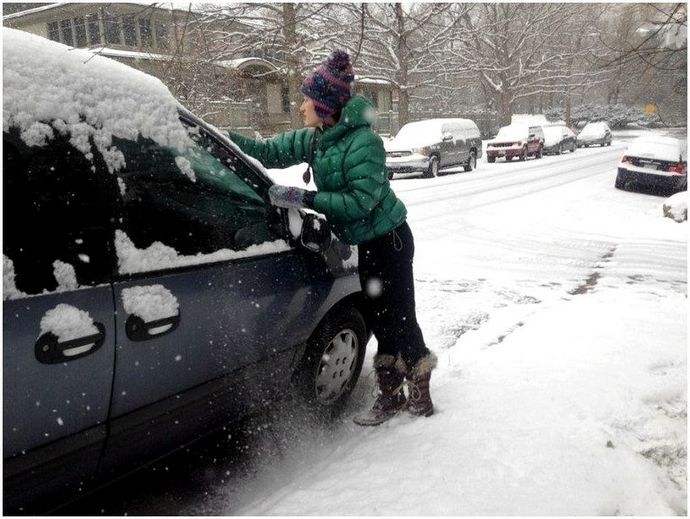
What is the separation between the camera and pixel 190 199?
2.25m

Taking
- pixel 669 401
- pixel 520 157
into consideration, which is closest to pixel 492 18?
pixel 520 157

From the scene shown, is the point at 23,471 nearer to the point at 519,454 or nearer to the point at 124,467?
the point at 124,467

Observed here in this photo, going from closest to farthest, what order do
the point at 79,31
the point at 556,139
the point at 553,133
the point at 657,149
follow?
the point at 657,149, the point at 556,139, the point at 553,133, the point at 79,31

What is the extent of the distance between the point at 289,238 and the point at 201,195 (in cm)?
53

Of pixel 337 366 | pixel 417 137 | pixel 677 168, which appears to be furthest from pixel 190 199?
pixel 417 137

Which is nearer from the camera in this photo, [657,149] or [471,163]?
[657,149]

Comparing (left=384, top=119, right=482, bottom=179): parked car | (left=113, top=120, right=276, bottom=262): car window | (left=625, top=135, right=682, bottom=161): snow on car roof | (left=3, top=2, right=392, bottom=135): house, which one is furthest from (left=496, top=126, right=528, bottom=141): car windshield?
(left=113, top=120, right=276, bottom=262): car window

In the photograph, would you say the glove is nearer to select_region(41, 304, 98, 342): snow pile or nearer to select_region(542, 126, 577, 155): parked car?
select_region(41, 304, 98, 342): snow pile

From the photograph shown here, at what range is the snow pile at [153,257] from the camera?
74.2 inches

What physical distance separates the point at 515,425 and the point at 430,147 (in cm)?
1555

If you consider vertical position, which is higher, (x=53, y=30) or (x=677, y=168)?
(x=53, y=30)

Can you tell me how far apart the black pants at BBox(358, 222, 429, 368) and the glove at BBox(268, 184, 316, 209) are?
0.47 m

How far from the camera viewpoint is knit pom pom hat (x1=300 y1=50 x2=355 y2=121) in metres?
2.65

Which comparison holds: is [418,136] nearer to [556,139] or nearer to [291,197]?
[556,139]
